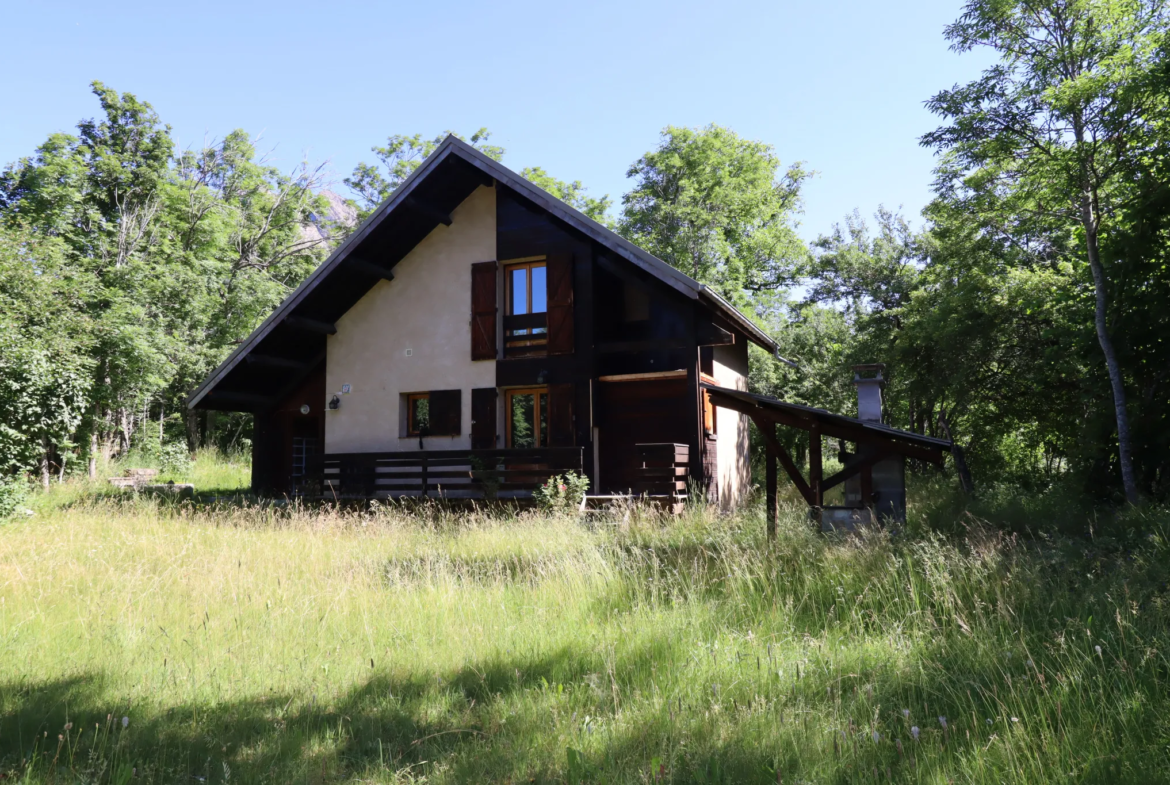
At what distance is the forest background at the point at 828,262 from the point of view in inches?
405

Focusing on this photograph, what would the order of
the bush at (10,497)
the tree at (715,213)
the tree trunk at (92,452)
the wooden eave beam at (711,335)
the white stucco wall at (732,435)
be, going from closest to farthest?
the bush at (10,497) → the wooden eave beam at (711,335) → the white stucco wall at (732,435) → the tree trunk at (92,452) → the tree at (715,213)

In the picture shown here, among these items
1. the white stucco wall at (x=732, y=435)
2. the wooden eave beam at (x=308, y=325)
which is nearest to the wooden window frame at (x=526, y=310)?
the white stucco wall at (x=732, y=435)

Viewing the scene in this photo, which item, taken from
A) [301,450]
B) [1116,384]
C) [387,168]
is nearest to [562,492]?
[301,450]

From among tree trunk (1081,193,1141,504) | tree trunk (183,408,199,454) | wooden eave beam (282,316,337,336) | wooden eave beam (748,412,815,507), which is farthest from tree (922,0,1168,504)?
tree trunk (183,408,199,454)

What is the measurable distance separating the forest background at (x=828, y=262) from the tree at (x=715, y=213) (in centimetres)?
11

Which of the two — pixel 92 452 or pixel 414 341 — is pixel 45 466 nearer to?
pixel 92 452

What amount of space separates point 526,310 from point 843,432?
819cm

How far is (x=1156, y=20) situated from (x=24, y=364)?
19800 mm

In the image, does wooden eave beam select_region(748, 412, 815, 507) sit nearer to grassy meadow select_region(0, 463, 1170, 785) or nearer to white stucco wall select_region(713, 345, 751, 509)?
grassy meadow select_region(0, 463, 1170, 785)

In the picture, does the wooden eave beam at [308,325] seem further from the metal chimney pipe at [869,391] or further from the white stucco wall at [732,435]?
the metal chimney pipe at [869,391]

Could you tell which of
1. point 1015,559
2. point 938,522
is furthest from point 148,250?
point 1015,559

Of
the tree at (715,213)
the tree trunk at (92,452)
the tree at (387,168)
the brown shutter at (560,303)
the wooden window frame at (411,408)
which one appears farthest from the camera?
the tree at (387,168)

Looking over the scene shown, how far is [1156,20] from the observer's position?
10164 millimetres

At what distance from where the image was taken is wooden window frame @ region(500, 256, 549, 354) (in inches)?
562
